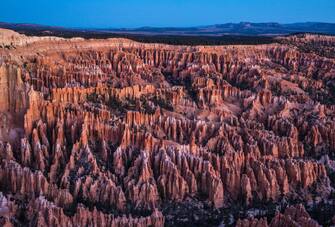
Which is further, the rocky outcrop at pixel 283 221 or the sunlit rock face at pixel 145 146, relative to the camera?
the sunlit rock face at pixel 145 146

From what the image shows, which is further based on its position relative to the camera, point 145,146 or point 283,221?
point 145,146

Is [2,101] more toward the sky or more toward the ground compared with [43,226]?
more toward the sky

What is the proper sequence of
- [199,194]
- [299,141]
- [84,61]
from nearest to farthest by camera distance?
[199,194], [299,141], [84,61]

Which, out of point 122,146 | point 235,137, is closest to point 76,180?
point 122,146

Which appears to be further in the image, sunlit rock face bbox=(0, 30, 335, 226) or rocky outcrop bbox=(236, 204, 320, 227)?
sunlit rock face bbox=(0, 30, 335, 226)

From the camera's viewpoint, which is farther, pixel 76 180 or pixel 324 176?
pixel 324 176

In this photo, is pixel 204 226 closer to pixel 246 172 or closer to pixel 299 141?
pixel 246 172

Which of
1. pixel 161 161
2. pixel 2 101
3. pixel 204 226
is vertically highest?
pixel 2 101

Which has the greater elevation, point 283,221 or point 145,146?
point 145,146
